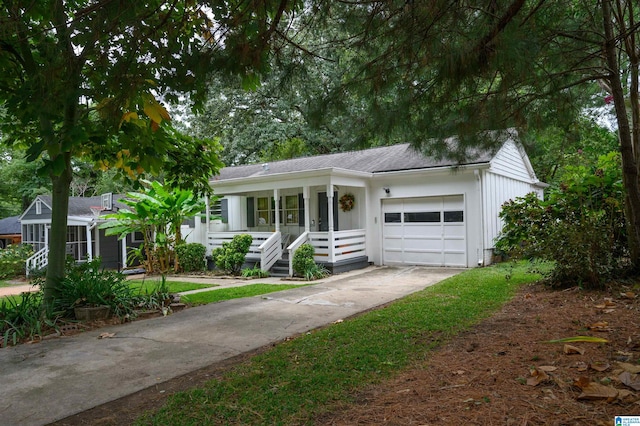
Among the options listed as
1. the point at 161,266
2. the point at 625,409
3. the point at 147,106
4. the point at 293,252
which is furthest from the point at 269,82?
the point at 161,266

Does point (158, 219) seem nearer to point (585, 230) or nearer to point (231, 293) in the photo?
point (231, 293)

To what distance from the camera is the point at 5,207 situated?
34.4 m

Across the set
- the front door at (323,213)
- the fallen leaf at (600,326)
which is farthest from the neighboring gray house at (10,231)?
the fallen leaf at (600,326)

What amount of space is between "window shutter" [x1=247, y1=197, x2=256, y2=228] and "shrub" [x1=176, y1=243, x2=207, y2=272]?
107 inches

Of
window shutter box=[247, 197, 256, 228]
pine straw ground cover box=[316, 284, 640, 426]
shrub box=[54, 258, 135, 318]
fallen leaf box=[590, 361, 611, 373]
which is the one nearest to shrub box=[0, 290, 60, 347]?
shrub box=[54, 258, 135, 318]

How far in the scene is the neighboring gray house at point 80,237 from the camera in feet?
56.4

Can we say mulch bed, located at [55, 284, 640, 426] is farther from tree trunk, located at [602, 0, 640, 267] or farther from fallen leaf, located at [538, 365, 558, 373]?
tree trunk, located at [602, 0, 640, 267]

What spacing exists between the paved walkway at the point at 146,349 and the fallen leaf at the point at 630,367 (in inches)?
149

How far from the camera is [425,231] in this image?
45.1 feet

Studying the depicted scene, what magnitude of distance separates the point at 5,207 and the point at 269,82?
38.1 m

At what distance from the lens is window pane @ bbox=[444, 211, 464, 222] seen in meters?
13.1

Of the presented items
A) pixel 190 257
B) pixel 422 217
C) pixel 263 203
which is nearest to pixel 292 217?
pixel 263 203

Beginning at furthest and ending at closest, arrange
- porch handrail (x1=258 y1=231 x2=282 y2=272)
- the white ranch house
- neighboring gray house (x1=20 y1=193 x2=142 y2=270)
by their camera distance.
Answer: neighboring gray house (x1=20 y1=193 x2=142 y2=270) < porch handrail (x1=258 y1=231 x2=282 y2=272) < the white ranch house

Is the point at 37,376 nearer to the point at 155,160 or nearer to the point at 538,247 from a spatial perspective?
the point at 155,160
